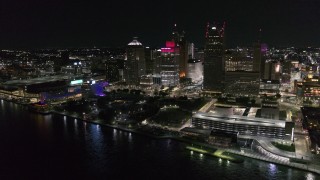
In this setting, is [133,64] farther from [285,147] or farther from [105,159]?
[285,147]

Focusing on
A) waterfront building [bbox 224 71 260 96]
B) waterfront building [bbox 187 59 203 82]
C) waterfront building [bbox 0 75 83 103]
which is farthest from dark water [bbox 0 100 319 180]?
waterfront building [bbox 187 59 203 82]

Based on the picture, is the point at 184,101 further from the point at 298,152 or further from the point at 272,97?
the point at 298,152

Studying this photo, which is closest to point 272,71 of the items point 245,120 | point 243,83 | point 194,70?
point 243,83

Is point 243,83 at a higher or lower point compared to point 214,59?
lower

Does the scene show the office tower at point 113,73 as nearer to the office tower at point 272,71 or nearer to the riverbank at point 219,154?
the office tower at point 272,71

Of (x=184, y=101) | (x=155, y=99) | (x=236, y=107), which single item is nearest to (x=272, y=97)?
(x=236, y=107)

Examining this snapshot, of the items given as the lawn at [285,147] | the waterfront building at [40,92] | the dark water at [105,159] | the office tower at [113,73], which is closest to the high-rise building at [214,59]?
the waterfront building at [40,92]
